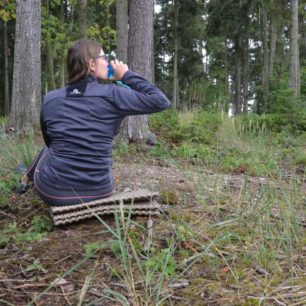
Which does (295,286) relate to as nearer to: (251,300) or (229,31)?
(251,300)

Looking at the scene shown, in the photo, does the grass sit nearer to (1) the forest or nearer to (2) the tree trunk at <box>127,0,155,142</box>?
(1) the forest

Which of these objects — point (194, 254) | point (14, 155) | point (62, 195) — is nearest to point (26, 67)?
point (14, 155)

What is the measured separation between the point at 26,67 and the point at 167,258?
7.52 meters

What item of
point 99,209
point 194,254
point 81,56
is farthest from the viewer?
point 81,56

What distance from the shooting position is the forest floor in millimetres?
2178

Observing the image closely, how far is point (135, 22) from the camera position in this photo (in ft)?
24.8

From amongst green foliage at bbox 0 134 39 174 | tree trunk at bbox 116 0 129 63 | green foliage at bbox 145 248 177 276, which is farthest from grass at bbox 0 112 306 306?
tree trunk at bbox 116 0 129 63

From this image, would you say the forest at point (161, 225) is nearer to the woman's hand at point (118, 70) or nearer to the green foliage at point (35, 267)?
the green foliage at point (35, 267)

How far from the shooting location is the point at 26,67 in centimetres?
887

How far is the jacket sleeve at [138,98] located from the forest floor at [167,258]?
2.55 ft

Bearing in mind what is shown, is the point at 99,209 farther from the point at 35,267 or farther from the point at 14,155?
the point at 14,155

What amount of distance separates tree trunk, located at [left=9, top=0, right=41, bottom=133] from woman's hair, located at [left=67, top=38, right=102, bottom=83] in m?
5.66

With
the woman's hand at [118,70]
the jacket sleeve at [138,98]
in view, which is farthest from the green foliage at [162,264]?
the woman's hand at [118,70]

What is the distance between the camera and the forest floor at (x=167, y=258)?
218cm
